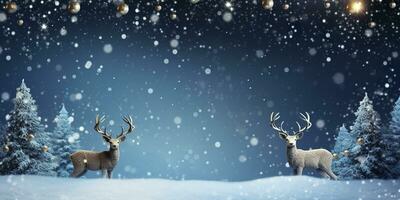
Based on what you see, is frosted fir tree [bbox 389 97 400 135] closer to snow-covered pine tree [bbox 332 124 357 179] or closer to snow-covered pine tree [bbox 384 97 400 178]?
snow-covered pine tree [bbox 384 97 400 178]

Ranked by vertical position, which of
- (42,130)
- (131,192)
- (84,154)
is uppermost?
(42,130)

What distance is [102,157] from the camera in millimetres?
9875

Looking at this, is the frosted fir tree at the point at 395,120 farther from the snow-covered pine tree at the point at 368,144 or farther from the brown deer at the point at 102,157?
the brown deer at the point at 102,157

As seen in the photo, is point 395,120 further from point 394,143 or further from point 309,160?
point 309,160

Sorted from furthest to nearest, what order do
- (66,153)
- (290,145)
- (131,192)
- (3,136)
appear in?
(66,153), (3,136), (290,145), (131,192)

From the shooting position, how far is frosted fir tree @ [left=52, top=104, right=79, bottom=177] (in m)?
14.6

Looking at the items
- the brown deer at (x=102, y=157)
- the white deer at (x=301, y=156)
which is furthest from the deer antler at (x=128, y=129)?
the white deer at (x=301, y=156)

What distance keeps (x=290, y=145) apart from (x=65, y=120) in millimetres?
7578

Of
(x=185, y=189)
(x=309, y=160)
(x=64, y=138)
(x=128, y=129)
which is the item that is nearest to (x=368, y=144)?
(x=309, y=160)

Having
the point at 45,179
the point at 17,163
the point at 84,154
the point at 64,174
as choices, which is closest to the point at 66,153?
the point at 64,174

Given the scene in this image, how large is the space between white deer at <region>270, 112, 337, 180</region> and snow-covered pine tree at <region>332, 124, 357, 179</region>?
2.48 m

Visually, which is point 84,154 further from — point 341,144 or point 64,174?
point 341,144

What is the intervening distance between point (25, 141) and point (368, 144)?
357 inches

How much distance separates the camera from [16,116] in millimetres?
13609
